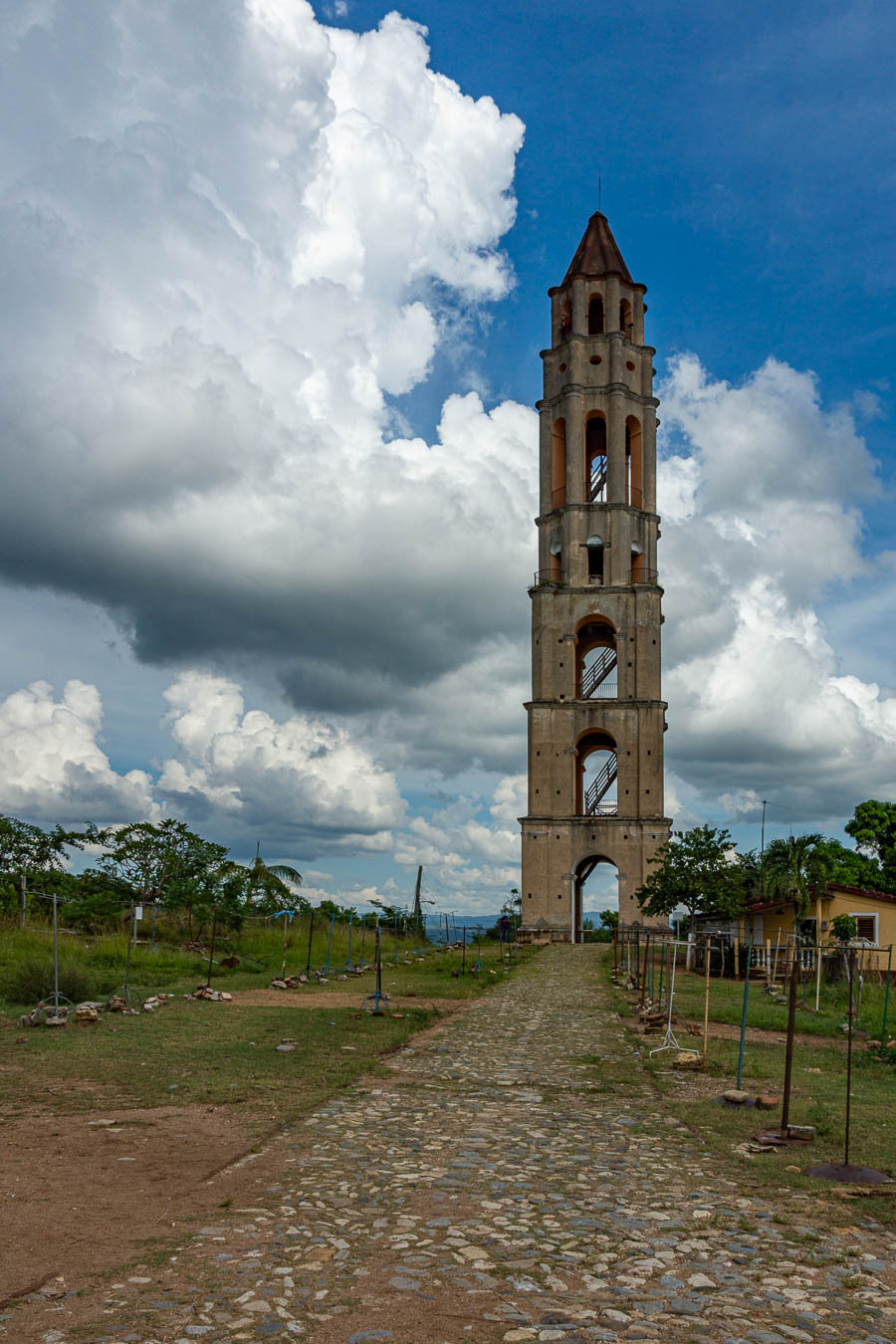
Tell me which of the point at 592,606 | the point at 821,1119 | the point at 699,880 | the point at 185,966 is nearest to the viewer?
the point at 821,1119

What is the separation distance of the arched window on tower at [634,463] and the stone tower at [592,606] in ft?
0.30

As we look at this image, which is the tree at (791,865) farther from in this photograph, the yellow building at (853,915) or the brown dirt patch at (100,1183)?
the brown dirt patch at (100,1183)

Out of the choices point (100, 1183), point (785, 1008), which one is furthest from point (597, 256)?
point (100, 1183)

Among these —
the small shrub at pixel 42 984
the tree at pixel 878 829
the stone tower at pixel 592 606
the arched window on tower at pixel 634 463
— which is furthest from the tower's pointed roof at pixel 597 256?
the small shrub at pixel 42 984

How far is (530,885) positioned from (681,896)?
14.8 m

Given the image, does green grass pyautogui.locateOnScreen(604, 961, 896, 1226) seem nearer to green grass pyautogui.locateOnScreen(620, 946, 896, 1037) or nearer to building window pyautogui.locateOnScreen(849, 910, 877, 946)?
green grass pyautogui.locateOnScreen(620, 946, 896, 1037)

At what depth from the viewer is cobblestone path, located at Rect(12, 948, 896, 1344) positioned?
15.9ft

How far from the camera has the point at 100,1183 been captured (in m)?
7.16

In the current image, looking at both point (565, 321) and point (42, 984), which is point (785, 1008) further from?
point (565, 321)

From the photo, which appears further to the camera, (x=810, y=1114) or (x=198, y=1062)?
(x=198, y=1062)

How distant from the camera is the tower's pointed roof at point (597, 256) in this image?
194 feet

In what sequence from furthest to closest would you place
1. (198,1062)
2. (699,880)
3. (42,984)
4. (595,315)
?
(595,315)
(699,880)
(42,984)
(198,1062)

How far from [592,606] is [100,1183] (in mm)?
47188

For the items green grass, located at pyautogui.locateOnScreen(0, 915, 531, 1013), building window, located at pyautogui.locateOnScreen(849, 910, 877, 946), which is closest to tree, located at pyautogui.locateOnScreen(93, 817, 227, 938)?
green grass, located at pyautogui.locateOnScreen(0, 915, 531, 1013)
